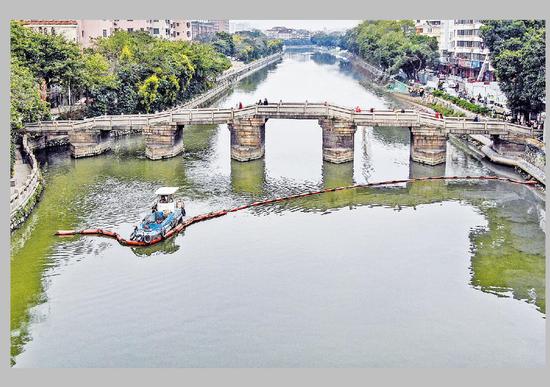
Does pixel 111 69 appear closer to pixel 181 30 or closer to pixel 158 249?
pixel 158 249

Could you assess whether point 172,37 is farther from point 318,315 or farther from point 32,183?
point 318,315

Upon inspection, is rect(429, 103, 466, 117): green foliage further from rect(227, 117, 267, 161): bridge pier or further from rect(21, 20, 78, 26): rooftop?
rect(21, 20, 78, 26): rooftop

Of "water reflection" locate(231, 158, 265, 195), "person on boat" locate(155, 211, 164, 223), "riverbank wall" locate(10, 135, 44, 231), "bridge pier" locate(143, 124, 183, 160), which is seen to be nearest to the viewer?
"person on boat" locate(155, 211, 164, 223)

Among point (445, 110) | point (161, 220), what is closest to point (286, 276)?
point (161, 220)

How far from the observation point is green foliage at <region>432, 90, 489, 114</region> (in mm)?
75262

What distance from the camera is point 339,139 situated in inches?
2398

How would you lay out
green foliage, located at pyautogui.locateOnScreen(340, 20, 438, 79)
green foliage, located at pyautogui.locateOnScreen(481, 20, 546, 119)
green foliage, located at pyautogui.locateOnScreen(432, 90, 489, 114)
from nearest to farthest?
green foliage, located at pyautogui.locateOnScreen(481, 20, 546, 119), green foliage, located at pyautogui.locateOnScreen(432, 90, 489, 114), green foliage, located at pyautogui.locateOnScreen(340, 20, 438, 79)

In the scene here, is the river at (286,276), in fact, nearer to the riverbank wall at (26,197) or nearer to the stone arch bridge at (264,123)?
the riverbank wall at (26,197)

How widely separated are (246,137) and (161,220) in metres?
21.7

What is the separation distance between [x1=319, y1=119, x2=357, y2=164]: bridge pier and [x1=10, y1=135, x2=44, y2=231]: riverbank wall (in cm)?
2407

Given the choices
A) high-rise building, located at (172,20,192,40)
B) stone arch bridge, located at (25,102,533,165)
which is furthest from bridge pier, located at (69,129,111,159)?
high-rise building, located at (172,20,192,40)

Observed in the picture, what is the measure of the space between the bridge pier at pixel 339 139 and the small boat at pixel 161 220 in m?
18.6

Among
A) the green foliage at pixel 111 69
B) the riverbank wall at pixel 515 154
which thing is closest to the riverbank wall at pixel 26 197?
the green foliage at pixel 111 69

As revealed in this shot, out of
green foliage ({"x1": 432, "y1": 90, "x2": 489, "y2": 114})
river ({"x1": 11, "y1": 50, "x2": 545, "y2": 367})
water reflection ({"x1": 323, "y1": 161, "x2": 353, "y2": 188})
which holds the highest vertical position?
green foliage ({"x1": 432, "y1": 90, "x2": 489, "y2": 114})
